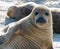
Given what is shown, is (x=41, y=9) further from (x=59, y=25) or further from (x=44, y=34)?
(x=59, y=25)

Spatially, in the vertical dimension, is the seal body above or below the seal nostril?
below

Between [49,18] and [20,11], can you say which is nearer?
[49,18]

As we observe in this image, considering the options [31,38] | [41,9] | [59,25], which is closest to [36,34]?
[31,38]

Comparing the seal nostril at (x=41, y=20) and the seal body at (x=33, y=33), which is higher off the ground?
the seal nostril at (x=41, y=20)

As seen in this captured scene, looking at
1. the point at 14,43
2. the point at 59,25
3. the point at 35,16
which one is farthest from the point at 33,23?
the point at 59,25

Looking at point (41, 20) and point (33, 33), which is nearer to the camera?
point (41, 20)

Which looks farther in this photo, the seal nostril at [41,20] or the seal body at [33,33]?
the seal body at [33,33]

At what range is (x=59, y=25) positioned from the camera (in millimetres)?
9430

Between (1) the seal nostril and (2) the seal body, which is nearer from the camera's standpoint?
(1) the seal nostril

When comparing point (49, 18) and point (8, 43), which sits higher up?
point (49, 18)

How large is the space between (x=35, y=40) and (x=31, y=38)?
9 centimetres

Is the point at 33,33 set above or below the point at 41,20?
below

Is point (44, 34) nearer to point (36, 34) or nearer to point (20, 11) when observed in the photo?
point (36, 34)

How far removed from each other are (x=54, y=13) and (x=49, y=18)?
4.02 meters
